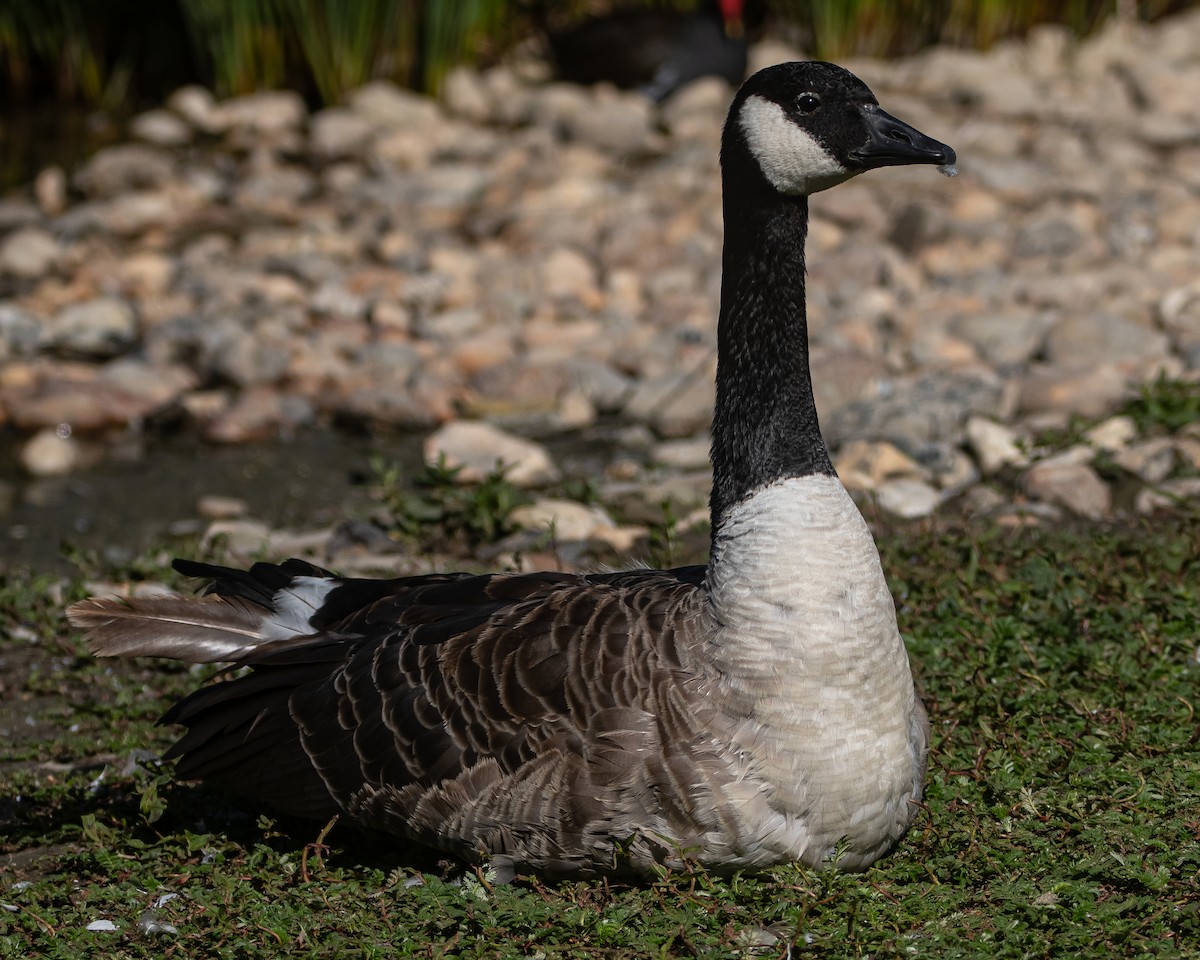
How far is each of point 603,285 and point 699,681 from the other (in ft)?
24.8

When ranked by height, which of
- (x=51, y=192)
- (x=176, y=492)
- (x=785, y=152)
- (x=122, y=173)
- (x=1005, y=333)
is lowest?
(x=176, y=492)

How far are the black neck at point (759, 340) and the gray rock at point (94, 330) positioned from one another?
7500 millimetres

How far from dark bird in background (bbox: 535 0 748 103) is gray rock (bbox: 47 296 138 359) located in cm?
641

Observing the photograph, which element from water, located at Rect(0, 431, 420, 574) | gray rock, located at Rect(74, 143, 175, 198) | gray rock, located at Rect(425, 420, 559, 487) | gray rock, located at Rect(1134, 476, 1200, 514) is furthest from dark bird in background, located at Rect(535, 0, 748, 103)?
gray rock, located at Rect(1134, 476, 1200, 514)

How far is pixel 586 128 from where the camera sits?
14.6 meters

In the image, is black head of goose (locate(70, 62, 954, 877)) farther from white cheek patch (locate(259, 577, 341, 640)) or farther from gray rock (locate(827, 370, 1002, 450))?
gray rock (locate(827, 370, 1002, 450))

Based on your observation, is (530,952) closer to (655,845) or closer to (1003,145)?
(655,845)

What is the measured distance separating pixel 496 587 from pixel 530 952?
1.36 meters

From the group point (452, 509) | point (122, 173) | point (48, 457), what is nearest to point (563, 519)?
point (452, 509)

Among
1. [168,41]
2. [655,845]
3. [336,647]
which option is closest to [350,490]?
[336,647]

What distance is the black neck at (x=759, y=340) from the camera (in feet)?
16.0

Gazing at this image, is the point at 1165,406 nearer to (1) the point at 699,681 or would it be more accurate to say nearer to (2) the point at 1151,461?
(2) the point at 1151,461

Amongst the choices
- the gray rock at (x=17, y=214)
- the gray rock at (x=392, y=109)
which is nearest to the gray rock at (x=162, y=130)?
the gray rock at (x=17, y=214)

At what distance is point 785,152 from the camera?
479 cm
